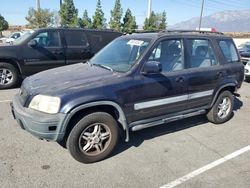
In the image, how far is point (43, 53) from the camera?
27.3ft

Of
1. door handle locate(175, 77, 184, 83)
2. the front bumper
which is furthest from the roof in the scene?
the front bumper

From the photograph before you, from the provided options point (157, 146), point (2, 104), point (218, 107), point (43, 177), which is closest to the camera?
point (43, 177)

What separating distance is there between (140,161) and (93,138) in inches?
29.4

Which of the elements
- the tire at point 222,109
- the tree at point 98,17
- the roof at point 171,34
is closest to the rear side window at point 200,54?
the roof at point 171,34

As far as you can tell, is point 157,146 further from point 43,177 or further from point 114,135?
point 43,177

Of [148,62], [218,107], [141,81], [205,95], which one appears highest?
[148,62]

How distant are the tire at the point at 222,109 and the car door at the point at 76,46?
4833mm

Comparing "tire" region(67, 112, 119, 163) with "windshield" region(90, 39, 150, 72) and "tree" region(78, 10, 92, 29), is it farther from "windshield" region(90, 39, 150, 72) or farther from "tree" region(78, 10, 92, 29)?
"tree" region(78, 10, 92, 29)

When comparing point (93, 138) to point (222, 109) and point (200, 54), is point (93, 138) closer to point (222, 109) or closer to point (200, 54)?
point (200, 54)

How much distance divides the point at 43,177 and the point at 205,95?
3.11 meters

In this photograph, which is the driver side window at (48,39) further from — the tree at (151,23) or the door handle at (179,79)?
the tree at (151,23)

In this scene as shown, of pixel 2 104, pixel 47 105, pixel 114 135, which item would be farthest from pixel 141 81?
pixel 2 104

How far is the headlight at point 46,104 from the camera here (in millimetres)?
3461

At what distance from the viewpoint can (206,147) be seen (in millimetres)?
4527
